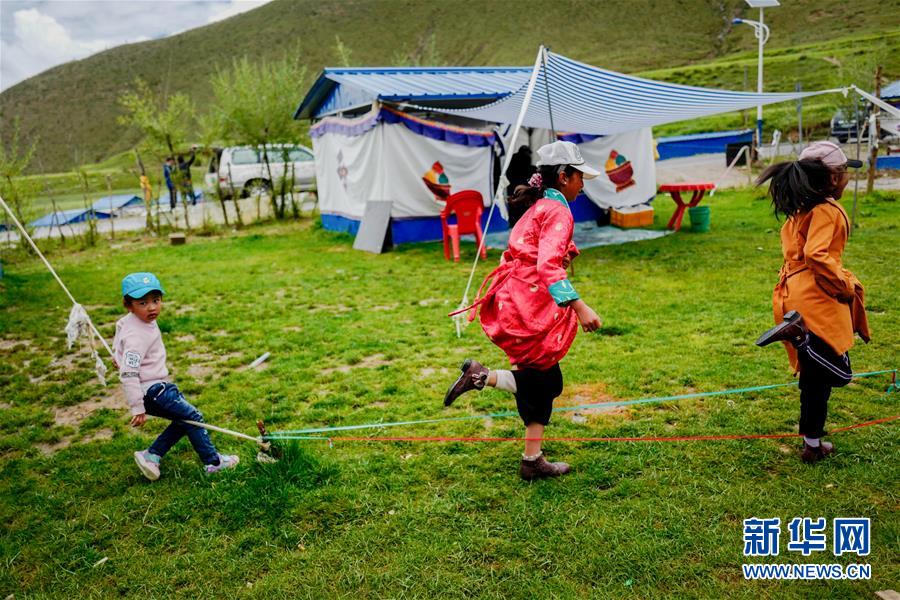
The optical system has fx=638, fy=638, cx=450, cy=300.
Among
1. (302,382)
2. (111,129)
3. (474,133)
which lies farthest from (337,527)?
(111,129)

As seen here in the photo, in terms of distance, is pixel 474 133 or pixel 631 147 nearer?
pixel 474 133

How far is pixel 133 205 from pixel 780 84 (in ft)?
137

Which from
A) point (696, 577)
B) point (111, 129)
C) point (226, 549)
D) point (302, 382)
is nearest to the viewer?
point (696, 577)

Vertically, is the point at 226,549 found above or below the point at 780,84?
below

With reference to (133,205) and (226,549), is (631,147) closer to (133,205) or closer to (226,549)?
(226,549)

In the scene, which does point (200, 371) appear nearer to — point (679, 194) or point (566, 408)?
point (566, 408)

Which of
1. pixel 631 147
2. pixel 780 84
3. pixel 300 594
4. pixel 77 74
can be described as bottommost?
pixel 300 594

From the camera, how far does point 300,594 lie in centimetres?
241

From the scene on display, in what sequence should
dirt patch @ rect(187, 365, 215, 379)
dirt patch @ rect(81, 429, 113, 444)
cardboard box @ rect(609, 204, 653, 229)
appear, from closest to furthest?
dirt patch @ rect(81, 429, 113, 444), dirt patch @ rect(187, 365, 215, 379), cardboard box @ rect(609, 204, 653, 229)

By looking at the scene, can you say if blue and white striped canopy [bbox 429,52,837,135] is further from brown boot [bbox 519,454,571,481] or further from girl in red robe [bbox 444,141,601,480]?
brown boot [bbox 519,454,571,481]

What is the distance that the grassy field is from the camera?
8.15 feet

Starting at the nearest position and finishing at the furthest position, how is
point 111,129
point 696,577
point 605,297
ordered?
point 696,577 < point 605,297 < point 111,129

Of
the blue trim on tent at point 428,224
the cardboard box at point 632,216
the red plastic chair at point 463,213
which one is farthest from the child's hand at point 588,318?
the cardboard box at point 632,216

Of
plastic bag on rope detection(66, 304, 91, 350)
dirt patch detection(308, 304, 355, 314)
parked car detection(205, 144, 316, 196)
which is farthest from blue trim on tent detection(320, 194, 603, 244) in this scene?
plastic bag on rope detection(66, 304, 91, 350)
